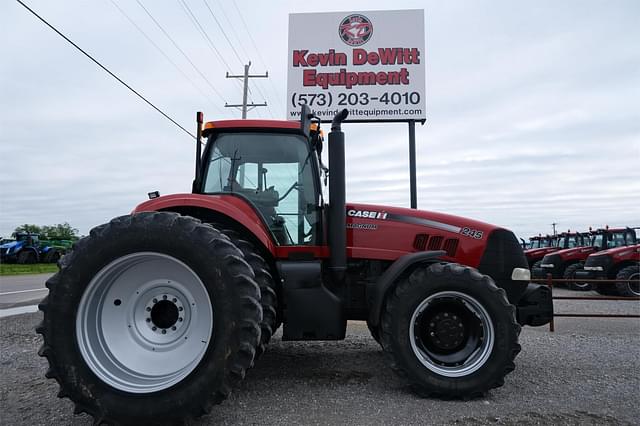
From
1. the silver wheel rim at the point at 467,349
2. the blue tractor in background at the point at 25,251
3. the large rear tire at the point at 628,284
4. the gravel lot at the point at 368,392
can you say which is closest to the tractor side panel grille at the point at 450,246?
the silver wheel rim at the point at 467,349

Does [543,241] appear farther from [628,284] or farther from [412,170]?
[412,170]

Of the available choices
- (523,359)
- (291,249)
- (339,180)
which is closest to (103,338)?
(291,249)

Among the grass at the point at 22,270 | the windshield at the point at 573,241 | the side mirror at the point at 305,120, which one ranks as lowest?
the grass at the point at 22,270

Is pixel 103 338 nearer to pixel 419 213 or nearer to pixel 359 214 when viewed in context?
pixel 359 214

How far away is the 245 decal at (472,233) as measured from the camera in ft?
12.7

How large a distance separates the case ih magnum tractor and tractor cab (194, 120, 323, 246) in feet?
0.04

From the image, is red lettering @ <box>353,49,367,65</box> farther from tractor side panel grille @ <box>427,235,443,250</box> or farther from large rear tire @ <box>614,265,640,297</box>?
large rear tire @ <box>614,265,640,297</box>

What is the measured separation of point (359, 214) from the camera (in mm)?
3848

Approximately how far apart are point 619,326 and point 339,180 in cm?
589

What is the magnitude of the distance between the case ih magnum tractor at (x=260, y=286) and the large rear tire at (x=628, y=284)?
8.71 metres

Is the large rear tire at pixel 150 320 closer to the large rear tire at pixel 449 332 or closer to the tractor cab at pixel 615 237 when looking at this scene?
the large rear tire at pixel 449 332

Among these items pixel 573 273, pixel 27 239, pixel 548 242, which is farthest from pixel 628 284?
pixel 27 239

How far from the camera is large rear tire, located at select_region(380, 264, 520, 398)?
3.18 meters

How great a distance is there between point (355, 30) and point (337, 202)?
8.32m
